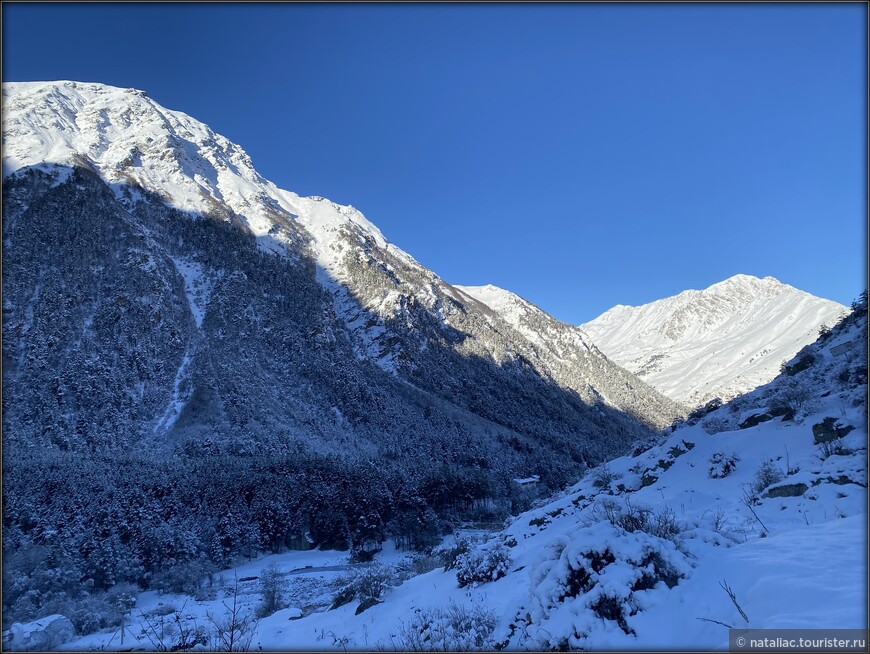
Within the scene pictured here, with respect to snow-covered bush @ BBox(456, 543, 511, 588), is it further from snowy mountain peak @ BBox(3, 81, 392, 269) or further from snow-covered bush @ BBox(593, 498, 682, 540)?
snowy mountain peak @ BBox(3, 81, 392, 269)

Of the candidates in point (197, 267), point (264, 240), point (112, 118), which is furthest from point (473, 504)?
point (112, 118)

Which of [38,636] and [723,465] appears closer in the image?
[723,465]

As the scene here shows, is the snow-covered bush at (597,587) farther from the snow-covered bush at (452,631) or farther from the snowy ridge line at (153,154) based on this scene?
the snowy ridge line at (153,154)

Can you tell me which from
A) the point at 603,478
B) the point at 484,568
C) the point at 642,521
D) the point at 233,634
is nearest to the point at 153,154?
the point at 603,478

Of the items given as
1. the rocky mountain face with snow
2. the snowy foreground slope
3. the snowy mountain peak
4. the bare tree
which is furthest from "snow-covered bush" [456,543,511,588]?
the snowy mountain peak

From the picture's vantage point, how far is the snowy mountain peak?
10519cm

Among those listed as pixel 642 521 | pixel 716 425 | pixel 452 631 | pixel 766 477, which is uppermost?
pixel 716 425

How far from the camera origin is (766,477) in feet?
33.7

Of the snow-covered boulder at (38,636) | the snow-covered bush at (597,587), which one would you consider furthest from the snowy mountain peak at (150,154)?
the snow-covered bush at (597,587)

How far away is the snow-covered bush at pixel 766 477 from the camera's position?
10062 millimetres

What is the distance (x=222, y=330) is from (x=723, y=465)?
9316cm

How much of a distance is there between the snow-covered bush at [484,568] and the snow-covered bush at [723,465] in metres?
6.19

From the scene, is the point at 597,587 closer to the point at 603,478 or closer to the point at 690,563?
the point at 690,563

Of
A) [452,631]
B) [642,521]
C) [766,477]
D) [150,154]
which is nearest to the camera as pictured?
[452,631]
